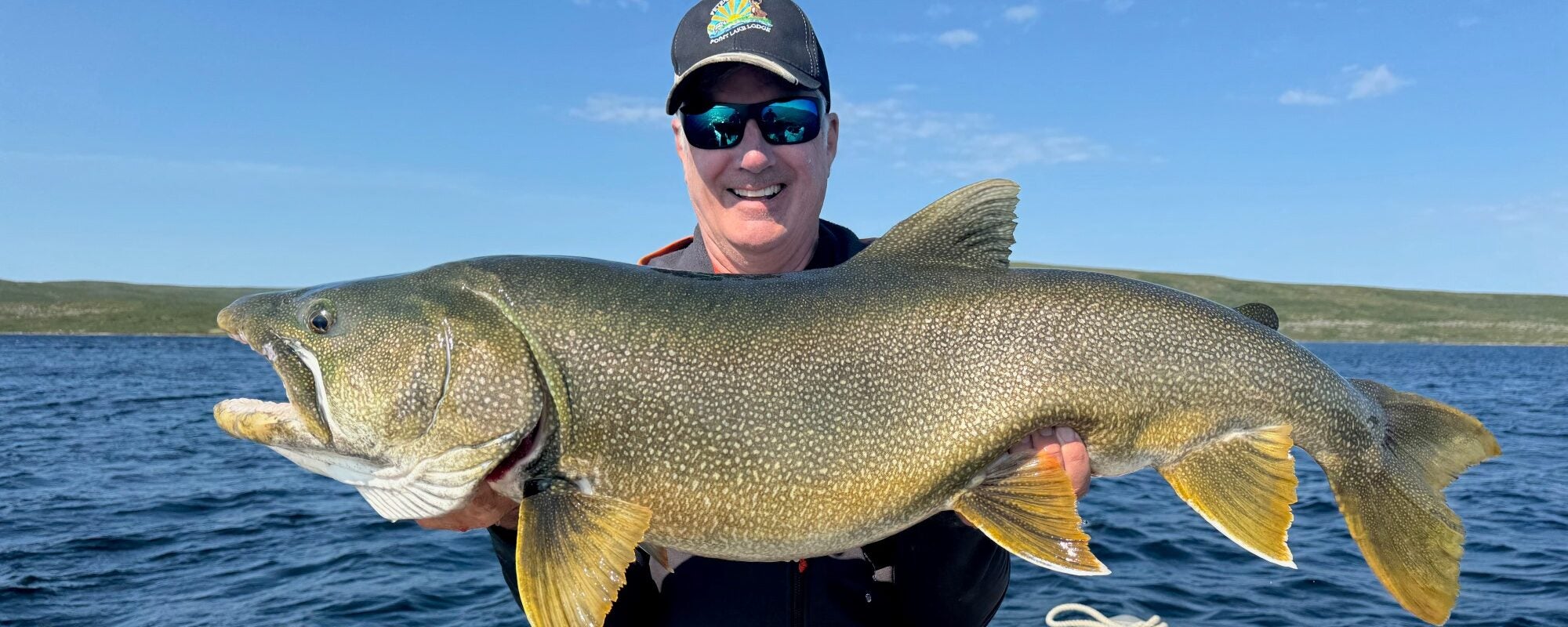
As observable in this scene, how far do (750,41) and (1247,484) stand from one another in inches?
99.9

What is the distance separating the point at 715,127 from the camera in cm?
392

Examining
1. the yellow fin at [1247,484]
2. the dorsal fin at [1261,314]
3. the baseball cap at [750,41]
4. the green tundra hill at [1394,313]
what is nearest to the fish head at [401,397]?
the baseball cap at [750,41]

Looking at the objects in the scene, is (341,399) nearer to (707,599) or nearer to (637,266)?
(637,266)

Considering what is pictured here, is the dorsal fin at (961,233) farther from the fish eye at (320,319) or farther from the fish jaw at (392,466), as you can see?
the fish eye at (320,319)

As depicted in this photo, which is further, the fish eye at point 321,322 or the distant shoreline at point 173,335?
the distant shoreline at point 173,335

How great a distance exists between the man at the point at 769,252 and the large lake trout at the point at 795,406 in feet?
0.83

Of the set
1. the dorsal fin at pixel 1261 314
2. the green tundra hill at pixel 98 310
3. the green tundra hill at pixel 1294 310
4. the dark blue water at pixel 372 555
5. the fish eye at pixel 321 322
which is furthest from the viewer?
the green tundra hill at pixel 1294 310

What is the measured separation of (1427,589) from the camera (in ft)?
9.89

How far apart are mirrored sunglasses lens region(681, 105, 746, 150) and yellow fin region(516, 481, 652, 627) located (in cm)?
183

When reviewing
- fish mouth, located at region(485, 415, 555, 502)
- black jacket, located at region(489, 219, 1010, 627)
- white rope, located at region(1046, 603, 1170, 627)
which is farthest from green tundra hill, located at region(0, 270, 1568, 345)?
fish mouth, located at region(485, 415, 555, 502)

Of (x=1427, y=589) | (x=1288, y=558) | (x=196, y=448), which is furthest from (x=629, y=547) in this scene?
(x=196, y=448)

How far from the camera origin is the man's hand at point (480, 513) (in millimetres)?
2854

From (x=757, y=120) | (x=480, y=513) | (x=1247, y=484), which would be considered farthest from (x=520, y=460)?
(x=1247, y=484)

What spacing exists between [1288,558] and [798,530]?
158 centimetres
